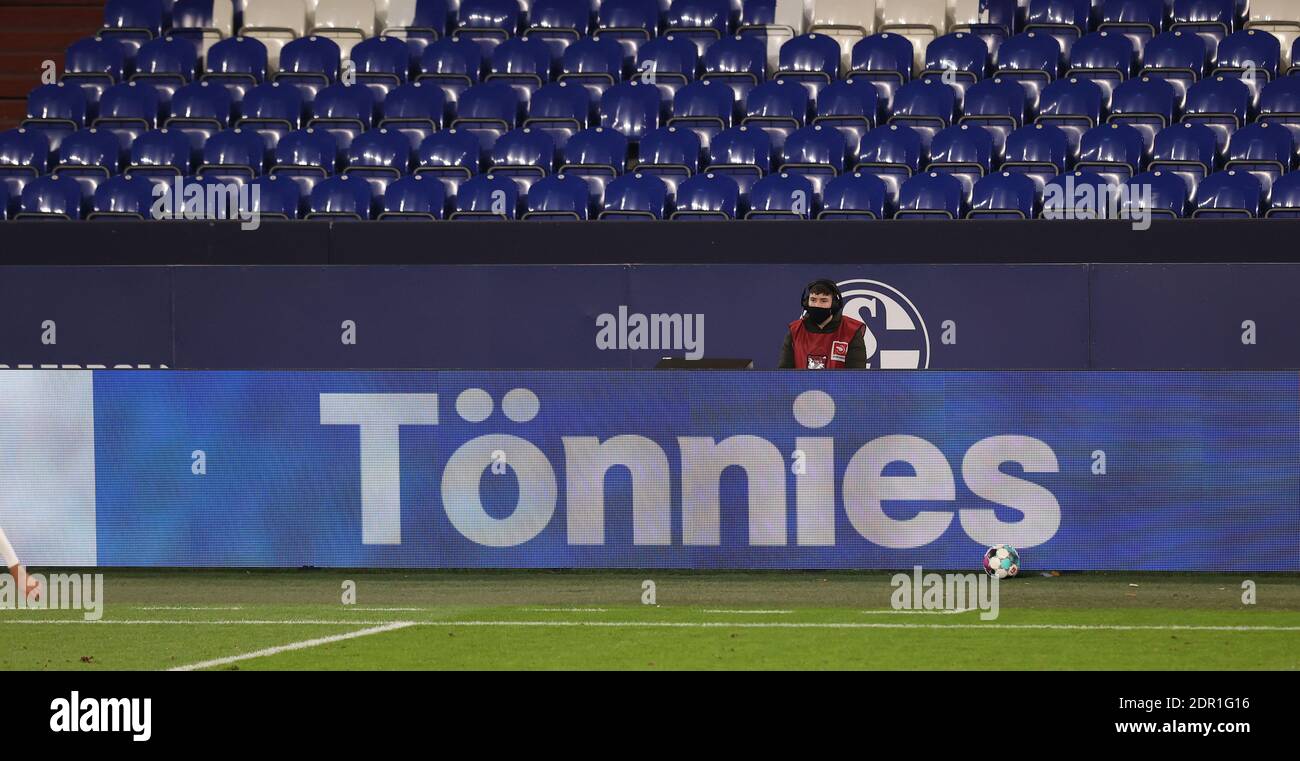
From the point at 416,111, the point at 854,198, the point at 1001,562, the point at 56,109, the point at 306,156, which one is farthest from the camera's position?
the point at 56,109

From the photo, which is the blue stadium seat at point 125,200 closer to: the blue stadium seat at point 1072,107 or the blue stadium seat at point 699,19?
the blue stadium seat at point 699,19

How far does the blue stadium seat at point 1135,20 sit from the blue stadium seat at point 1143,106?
81 cm

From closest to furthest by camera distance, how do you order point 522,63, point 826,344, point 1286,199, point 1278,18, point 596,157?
1. point 826,344
2. point 1286,199
3. point 596,157
4. point 1278,18
5. point 522,63

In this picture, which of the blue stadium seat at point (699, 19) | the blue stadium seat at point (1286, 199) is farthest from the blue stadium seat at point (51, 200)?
the blue stadium seat at point (1286, 199)

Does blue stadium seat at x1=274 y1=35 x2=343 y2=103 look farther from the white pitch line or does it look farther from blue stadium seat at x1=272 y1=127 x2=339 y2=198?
the white pitch line

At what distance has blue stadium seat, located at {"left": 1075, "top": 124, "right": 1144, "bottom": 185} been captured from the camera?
15438mm

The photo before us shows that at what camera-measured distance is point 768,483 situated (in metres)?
10.1

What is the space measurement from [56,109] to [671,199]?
259 inches

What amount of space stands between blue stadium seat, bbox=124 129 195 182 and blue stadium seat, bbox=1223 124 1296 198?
9.69 meters

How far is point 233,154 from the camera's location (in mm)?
16359

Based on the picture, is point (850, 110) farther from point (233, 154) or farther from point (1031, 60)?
point (233, 154)

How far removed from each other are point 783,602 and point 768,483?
880 millimetres

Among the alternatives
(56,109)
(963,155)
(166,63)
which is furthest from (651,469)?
(56,109)
